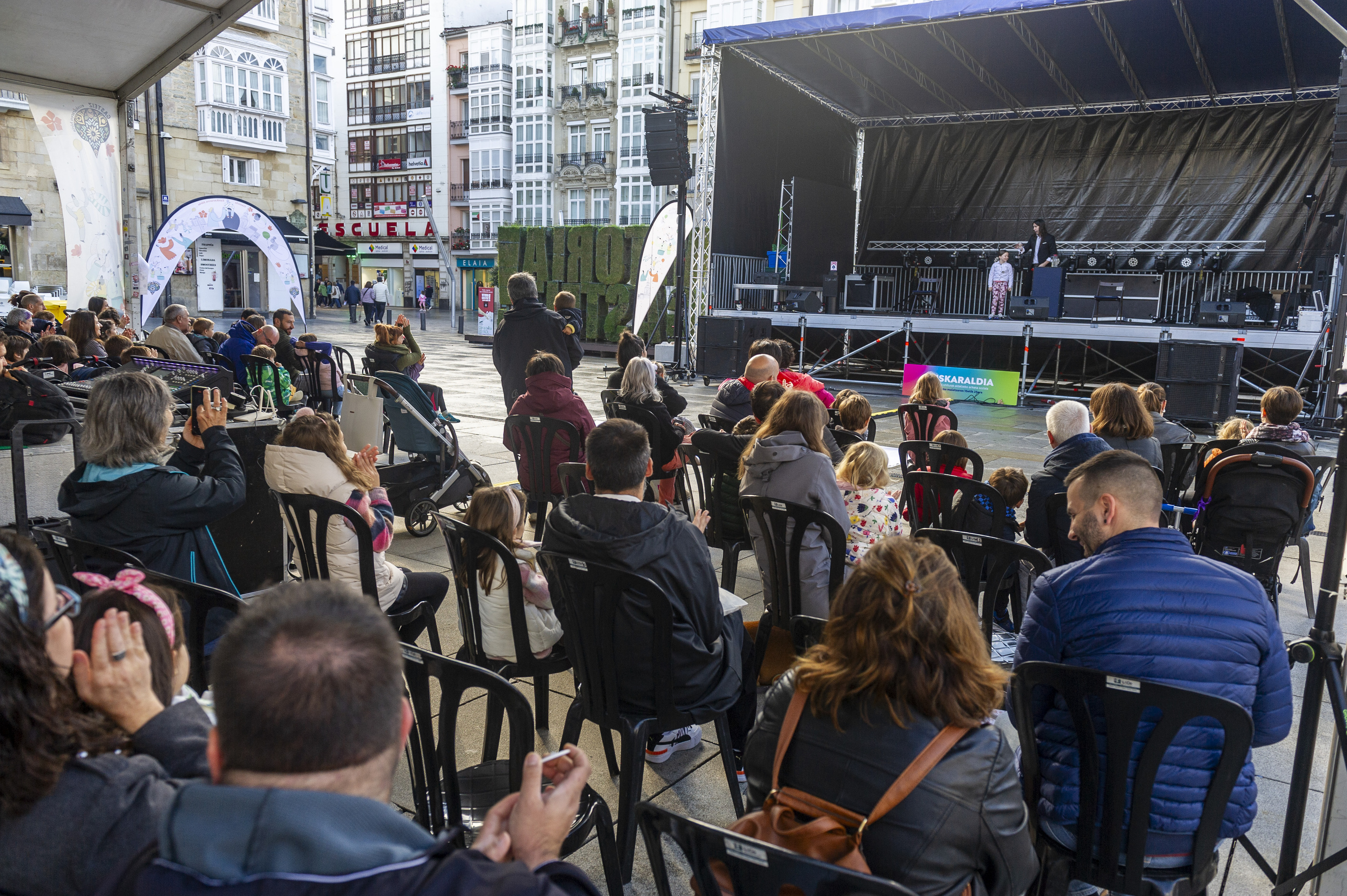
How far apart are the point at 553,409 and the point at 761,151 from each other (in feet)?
38.8

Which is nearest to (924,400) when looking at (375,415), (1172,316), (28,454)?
(375,415)

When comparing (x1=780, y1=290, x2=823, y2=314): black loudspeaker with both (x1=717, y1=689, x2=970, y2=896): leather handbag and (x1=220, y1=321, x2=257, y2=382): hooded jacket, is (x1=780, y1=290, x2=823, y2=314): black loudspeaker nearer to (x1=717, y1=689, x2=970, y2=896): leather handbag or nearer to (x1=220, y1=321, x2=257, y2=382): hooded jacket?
(x1=220, y1=321, x2=257, y2=382): hooded jacket

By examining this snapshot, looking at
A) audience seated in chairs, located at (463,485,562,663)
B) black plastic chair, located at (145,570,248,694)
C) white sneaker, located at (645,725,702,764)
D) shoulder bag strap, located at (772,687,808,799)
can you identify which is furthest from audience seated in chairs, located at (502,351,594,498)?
shoulder bag strap, located at (772,687,808,799)

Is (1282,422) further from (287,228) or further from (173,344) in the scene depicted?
(287,228)

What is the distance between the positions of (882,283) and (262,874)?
19.1 metres

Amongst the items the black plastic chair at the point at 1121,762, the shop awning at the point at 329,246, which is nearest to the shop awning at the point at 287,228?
the shop awning at the point at 329,246

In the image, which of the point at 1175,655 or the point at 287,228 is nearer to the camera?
the point at 1175,655

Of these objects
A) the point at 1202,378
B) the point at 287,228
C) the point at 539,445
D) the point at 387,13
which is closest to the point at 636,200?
the point at 287,228

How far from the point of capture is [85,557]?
2.72 m

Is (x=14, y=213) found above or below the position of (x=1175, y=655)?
above

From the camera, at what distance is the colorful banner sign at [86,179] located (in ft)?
26.3

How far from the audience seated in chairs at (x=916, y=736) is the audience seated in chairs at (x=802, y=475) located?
1804 mm

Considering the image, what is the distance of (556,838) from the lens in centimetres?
123

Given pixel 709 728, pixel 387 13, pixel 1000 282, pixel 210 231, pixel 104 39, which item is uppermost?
pixel 387 13
